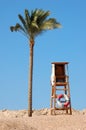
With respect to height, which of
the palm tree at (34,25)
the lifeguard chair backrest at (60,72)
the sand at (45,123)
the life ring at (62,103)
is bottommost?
the sand at (45,123)

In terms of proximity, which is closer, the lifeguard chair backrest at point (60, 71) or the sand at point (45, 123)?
the sand at point (45, 123)

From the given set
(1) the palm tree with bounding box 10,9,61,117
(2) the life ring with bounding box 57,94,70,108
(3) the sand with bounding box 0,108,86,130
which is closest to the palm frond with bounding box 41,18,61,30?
(1) the palm tree with bounding box 10,9,61,117

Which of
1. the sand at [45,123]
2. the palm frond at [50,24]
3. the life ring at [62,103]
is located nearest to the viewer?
the sand at [45,123]

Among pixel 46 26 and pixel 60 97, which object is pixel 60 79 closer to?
pixel 60 97

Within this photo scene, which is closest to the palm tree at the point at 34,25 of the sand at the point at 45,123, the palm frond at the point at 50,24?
the palm frond at the point at 50,24

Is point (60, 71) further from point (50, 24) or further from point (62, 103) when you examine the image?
point (50, 24)

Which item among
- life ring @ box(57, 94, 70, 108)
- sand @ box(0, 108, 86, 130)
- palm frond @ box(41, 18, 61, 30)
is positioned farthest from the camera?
palm frond @ box(41, 18, 61, 30)

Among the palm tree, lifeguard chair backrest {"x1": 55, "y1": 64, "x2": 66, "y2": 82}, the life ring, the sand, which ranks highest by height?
the palm tree

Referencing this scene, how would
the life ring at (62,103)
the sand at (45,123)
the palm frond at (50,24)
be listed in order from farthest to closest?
the palm frond at (50,24)
the life ring at (62,103)
the sand at (45,123)

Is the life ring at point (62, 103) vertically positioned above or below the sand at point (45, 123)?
above

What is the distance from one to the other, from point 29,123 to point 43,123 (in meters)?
0.94

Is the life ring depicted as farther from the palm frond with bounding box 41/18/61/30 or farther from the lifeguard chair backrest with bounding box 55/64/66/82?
the palm frond with bounding box 41/18/61/30

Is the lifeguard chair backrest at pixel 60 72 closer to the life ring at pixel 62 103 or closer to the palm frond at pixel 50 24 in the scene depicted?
the life ring at pixel 62 103

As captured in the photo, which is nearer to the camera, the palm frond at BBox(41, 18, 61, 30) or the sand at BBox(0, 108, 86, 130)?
the sand at BBox(0, 108, 86, 130)
